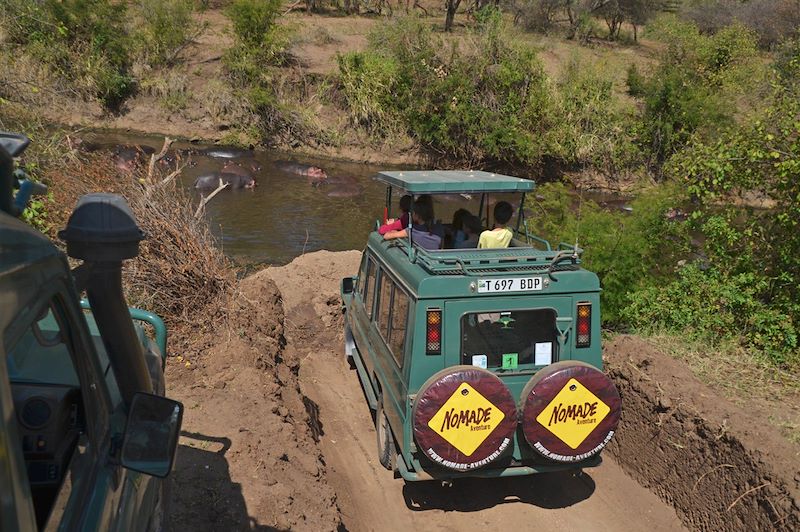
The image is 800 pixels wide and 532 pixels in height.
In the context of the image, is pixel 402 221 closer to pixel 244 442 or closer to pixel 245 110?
pixel 244 442

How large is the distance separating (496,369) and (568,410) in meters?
0.67

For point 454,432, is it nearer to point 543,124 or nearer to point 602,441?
point 602,441

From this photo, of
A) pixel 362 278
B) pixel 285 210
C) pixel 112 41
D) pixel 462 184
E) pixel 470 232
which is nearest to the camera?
pixel 462 184

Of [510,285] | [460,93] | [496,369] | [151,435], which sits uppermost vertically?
[151,435]

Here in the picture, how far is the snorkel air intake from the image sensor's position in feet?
9.31

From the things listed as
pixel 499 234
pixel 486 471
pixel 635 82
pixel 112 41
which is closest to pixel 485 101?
pixel 635 82

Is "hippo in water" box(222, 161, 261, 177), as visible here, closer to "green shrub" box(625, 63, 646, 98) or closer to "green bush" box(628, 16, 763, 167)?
"green bush" box(628, 16, 763, 167)

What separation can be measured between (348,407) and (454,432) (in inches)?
117

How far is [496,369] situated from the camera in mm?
5797

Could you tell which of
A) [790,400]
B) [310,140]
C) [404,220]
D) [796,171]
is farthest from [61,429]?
[310,140]

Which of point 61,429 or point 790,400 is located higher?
point 61,429

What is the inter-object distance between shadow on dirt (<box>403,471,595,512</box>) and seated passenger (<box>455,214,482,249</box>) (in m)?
2.49

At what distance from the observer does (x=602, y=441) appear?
18.6 feet

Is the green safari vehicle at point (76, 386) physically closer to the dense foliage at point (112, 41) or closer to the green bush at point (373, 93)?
the green bush at point (373, 93)
